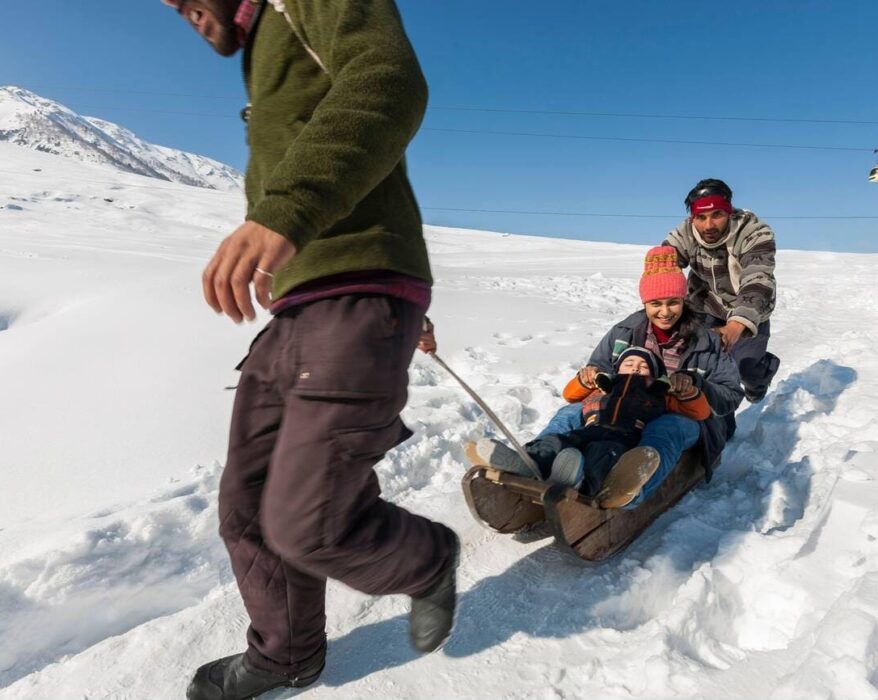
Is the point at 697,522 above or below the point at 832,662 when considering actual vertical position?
below

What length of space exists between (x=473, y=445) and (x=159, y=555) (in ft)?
4.07

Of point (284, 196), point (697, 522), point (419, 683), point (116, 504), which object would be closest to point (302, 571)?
point (419, 683)

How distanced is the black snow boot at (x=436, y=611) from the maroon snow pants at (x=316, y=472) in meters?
0.05

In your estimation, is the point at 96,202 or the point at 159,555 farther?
the point at 96,202

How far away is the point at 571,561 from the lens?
7.22ft

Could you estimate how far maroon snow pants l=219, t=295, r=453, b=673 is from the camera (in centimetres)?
121

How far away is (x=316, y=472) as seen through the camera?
Answer: 4.03 feet

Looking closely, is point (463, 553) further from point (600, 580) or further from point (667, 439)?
point (667, 439)

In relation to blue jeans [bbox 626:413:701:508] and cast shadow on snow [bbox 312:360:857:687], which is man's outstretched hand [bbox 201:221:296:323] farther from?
blue jeans [bbox 626:413:701:508]

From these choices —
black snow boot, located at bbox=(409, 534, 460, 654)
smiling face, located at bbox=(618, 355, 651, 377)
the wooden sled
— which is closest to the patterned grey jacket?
smiling face, located at bbox=(618, 355, 651, 377)

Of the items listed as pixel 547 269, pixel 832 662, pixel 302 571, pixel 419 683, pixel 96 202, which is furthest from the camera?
pixel 96 202

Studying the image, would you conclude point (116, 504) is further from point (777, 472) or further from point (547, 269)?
point (547, 269)

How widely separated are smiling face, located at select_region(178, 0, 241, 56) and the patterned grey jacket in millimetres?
2935

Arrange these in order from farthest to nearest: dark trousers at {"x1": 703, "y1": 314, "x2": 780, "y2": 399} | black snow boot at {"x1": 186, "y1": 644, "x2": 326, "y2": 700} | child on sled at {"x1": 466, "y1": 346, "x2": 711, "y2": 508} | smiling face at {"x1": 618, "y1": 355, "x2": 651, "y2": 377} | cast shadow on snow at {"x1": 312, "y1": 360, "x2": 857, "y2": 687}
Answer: dark trousers at {"x1": 703, "y1": 314, "x2": 780, "y2": 399}, smiling face at {"x1": 618, "y1": 355, "x2": 651, "y2": 377}, child on sled at {"x1": 466, "y1": 346, "x2": 711, "y2": 508}, cast shadow on snow at {"x1": 312, "y1": 360, "x2": 857, "y2": 687}, black snow boot at {"x1": 186, "y1": 644, "x2": 326, "y2": 700}
